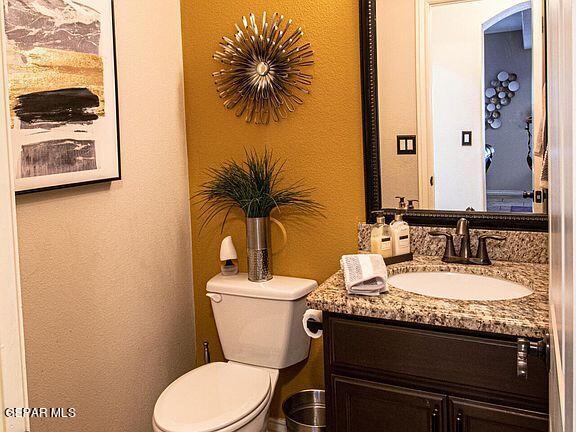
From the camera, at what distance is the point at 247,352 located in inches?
97.2

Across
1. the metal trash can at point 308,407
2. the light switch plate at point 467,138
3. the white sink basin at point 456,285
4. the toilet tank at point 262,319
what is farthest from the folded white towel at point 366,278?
the metal trash can at point 308,407

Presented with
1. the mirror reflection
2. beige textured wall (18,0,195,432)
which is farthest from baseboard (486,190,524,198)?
beige textured wall (18,0,195,432)

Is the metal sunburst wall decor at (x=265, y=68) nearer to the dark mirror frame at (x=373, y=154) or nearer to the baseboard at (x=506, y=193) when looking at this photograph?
the dark mirror frame at (x=373, y=154)

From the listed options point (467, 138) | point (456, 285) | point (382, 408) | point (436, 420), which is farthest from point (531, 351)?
point (467, 138)

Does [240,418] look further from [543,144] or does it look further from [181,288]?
[543,144]

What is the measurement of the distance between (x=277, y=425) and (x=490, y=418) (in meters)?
1.24

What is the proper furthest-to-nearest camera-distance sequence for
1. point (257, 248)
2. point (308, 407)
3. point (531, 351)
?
point (308, 407) → point (257, 248) → point (531, 351)

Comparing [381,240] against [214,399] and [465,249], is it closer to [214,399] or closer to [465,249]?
[465,249]

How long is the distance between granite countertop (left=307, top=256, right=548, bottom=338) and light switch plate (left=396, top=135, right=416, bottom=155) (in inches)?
19.0

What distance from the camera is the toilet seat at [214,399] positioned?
1957 mm

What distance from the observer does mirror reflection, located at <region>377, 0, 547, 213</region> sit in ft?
6.79

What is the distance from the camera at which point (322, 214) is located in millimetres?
2521

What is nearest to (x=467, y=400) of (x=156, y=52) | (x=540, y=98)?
(x=540, y=98)

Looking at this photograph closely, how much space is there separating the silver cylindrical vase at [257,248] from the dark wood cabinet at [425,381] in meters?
0.62
